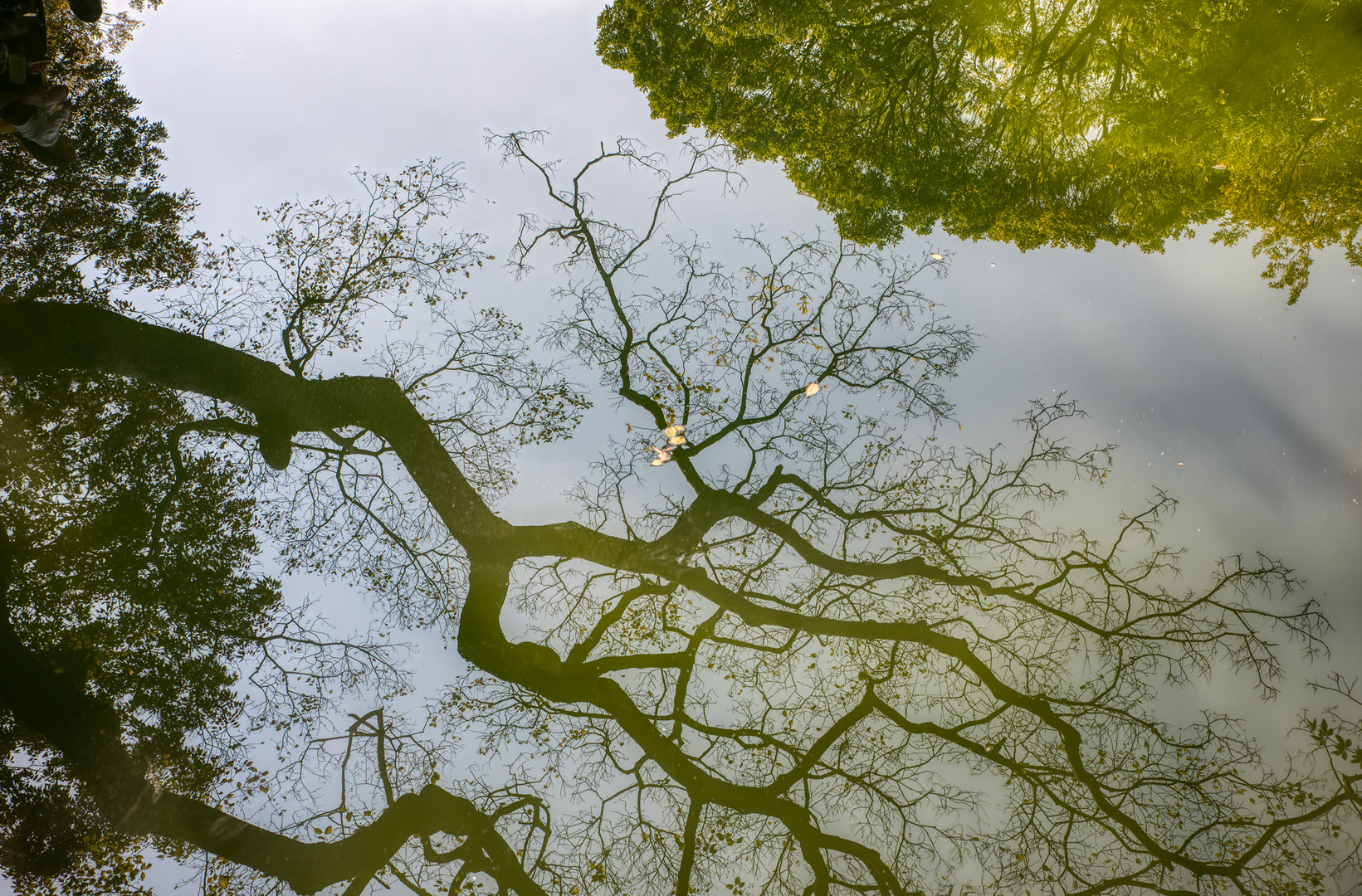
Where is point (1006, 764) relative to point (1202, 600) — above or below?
below

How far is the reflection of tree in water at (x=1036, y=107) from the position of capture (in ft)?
21.5

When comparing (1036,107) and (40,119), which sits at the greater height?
(1036,107)

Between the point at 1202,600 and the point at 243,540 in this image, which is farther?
the point at 243,540

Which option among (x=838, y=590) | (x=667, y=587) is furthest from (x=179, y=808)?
(x=838, y=590)

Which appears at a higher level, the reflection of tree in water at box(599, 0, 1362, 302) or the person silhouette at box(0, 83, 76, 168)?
the reflection of tree in water at box(599, 0, 1362, 302)

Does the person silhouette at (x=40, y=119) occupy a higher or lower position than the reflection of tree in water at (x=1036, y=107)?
lower

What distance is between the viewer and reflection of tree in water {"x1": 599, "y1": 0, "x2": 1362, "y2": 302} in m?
6.55

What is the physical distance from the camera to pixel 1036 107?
8062 millimetres

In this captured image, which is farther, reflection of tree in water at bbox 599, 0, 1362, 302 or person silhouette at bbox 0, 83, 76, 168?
reflection of tree in water at bbox 599, 0, 1362, 302

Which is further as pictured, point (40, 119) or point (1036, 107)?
point (1036, 107)

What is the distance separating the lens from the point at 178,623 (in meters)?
7.21

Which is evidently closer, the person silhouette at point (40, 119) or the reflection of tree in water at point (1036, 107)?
the person silhouette at point (40, 119)

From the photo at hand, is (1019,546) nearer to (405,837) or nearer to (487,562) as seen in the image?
(487,562)

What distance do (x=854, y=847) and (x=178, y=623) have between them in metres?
8.47
